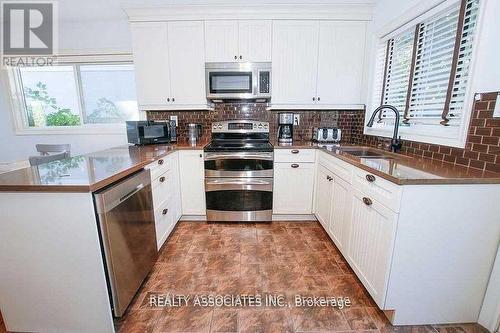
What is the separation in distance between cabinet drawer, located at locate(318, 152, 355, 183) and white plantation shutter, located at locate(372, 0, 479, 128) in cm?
71

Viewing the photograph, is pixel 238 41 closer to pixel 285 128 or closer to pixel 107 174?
pixel 285 128

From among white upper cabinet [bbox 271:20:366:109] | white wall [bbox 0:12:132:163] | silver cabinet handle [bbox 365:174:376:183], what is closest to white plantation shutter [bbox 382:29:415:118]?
white upper cabinet [bbox 271:20:366:109]

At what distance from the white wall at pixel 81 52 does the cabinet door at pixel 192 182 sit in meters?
1.25

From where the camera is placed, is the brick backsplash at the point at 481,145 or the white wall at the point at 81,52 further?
the white wall at the point at 81,52

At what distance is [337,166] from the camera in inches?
75.4

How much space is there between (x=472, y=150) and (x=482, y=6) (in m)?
0.82

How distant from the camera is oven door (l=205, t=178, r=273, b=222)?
95.2 inches

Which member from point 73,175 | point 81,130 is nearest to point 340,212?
point 73,175

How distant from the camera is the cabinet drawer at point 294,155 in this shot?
7.86 feet

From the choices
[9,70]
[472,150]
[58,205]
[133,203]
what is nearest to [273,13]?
[472,150]

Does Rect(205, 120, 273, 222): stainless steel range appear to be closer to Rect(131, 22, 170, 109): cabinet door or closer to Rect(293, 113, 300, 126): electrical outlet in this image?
Rect(293, 113, 300, 126): electrical outlet

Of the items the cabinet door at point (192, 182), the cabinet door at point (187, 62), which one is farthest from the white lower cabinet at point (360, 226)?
the cabinet door at point (187, 62)

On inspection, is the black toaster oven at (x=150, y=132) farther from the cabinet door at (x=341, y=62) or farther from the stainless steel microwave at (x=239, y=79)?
the cabinet door at (x=341, y=62)

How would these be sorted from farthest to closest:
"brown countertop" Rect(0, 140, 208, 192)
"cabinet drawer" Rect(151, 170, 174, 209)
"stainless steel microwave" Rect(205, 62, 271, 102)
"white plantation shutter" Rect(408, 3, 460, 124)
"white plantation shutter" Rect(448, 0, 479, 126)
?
"stainless steel microwave" Rect(205, 62, 271, 102), "cabinet drawer" Rect(151, 170, 174, 209), "white plantation shutter" Rect(408, 3, 460, 124), "white plantation shutter" Rect(448, 0, 479, 126), "brown countertop" Rect(0, 140, 208, 192)
